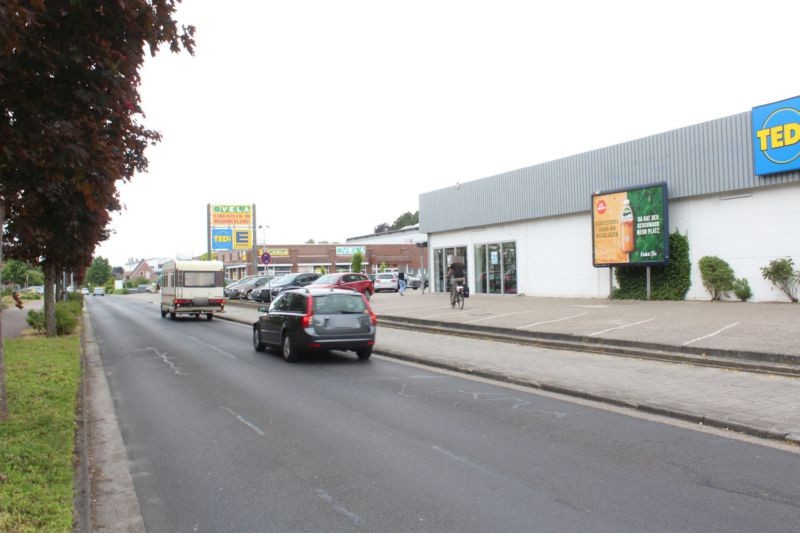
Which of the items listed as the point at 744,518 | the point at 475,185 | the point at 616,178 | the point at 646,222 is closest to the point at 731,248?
the point at 646,222

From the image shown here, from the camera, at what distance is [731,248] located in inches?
816

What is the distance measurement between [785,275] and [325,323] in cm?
1447

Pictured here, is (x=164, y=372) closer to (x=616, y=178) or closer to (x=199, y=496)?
(x=199, y=496)

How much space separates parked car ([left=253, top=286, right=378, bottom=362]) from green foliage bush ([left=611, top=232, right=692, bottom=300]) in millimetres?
13703

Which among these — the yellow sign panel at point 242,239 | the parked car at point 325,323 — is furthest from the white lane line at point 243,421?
the yellow sign panel at point 242,239

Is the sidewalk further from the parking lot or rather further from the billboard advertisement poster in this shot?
the billboard advertisement poster

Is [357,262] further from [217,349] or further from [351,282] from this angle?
[217,349]

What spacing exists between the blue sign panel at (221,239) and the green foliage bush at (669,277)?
1316 inches

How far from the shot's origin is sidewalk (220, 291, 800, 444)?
766 cm

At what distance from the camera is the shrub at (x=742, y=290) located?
20094mm

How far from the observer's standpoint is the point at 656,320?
1598cm

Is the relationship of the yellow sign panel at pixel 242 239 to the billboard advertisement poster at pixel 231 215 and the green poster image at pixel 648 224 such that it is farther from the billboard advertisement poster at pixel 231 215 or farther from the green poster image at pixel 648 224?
the green poster image at pixel 648 224

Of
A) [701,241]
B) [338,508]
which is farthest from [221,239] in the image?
[338,508]

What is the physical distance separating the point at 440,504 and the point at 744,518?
6.85 ft
